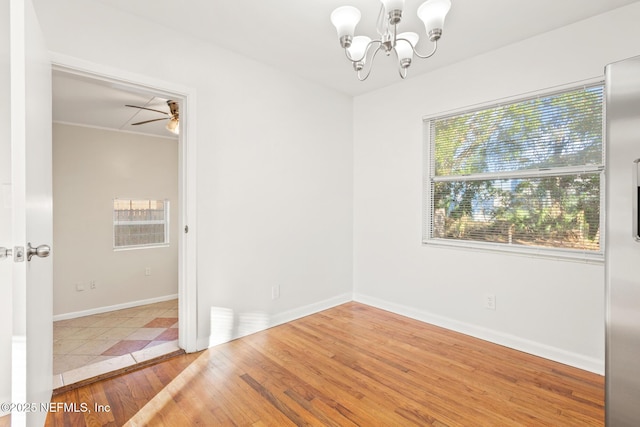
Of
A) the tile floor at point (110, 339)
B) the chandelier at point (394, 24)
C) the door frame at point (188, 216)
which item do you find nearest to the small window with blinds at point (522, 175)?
the chandelier at point (394, 24)

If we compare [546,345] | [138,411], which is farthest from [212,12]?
[546,345]

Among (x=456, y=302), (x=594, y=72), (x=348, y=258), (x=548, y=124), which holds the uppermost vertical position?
(x=594, y=72)

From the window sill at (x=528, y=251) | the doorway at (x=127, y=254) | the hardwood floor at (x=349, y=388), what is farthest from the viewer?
the doorway at (x=127, y=254)

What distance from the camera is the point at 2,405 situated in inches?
68.7

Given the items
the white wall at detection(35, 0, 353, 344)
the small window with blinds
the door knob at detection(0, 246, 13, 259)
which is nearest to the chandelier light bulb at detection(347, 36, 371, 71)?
the white wall at detection(35, 0, 353, 344)

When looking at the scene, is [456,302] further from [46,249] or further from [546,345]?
[46,249]

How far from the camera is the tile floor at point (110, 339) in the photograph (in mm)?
2336

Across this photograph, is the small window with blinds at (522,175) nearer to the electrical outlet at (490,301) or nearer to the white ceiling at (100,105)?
the electrical outlet at (490,301)

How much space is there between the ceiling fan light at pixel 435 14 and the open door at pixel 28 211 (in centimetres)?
178

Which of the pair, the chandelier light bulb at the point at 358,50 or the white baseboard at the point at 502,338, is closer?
the chandelier light bulb at the point at 358,50

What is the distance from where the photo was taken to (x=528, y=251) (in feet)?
8.45

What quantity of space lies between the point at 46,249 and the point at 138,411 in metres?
1.05

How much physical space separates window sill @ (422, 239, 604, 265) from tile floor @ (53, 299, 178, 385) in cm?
257

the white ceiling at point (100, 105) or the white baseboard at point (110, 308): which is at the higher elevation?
the white ceiling at point (100, 105)
